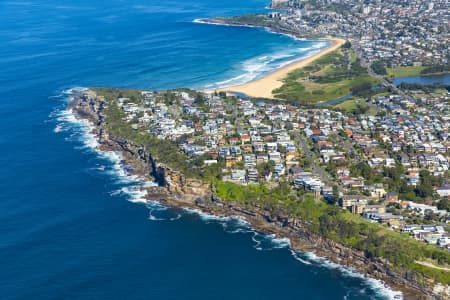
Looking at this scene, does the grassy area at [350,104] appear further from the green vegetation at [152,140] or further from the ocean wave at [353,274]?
the ocean wave at [353,274]

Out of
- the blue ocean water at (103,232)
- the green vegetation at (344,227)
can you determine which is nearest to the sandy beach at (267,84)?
the blue ocean water at (103,232)

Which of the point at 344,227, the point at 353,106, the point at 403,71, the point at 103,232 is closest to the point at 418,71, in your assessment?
the point at 403,71

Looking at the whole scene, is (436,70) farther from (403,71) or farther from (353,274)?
(353,274)

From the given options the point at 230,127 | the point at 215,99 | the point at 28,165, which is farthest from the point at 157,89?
the point at 28,165

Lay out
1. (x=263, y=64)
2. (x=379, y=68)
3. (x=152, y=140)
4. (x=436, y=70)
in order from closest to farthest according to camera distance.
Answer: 1. (x=152, y=140)
2. (x=436, y=70)
3. (x=379, y=68)
4. (x=263, y=64)

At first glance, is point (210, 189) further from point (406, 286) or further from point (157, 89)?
point (157, 89)

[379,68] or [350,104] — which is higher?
[379,68]
